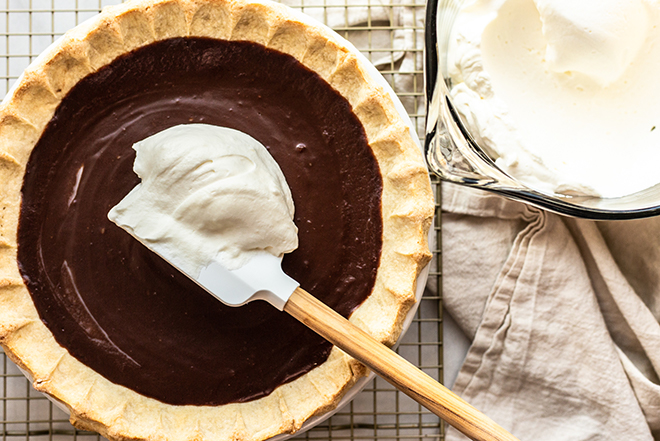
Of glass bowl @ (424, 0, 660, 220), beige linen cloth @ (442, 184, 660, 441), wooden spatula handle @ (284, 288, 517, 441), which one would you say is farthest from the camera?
beige linen cloth @ (442, 184, 660, 441)

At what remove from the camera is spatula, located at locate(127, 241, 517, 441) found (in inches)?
48.3

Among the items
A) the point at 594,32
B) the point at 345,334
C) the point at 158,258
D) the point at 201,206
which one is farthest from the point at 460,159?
the point at 158,258

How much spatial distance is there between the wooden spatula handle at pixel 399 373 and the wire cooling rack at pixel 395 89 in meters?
0.44

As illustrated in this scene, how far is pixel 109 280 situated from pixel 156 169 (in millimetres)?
366

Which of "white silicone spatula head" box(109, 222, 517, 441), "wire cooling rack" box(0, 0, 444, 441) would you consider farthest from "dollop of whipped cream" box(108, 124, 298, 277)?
"wire cooling rack" box(0, 0, 444, 441)

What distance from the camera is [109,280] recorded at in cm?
141

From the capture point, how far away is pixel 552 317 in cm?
164

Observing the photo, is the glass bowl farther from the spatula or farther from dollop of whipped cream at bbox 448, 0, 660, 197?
the spatula

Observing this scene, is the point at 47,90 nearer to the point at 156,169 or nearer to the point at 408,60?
the point at 156,169

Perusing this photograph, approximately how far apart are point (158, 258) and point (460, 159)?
0.87m

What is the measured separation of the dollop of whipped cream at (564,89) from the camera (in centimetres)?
148

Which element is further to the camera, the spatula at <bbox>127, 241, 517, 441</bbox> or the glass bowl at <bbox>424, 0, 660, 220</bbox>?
the glass bowl at <bbox>424, 0, 660, 220</bbox>

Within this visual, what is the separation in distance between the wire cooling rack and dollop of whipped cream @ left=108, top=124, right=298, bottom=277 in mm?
644

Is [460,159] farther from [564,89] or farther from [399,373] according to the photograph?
[399,373]
